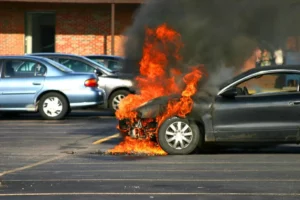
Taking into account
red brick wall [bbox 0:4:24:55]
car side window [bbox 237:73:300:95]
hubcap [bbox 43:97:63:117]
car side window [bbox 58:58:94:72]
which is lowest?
hubcap [bbox 43:97:63:117]

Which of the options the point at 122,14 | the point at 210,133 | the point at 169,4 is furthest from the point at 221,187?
the point at 122,14

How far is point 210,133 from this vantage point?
13.5 m

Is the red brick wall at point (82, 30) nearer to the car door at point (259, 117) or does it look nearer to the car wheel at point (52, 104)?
the car wheel at point (52, 104)

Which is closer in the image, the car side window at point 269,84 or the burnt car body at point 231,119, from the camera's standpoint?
the burnt car body at point 231,119

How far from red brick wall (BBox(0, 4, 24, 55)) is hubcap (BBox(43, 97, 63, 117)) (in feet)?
45.2

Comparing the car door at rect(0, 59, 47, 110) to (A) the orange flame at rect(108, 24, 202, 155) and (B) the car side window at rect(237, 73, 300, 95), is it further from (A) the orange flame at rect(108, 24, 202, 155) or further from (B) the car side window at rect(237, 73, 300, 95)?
(B) the car side window at rect(237, 73, 300, 95)

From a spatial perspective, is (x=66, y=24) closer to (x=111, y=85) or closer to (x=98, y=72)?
(x=98, y=72)

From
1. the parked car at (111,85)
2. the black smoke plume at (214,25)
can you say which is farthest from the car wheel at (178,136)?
the parked car at (111,85)

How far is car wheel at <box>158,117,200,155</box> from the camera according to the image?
13.5 metres

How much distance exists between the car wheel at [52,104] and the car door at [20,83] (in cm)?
26

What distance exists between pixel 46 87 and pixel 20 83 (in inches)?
24.0

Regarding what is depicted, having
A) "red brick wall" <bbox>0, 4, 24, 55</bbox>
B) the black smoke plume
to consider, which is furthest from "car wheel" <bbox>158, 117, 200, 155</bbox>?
"red brick wall" <bbox>0, 4, 24, 55</bbox>

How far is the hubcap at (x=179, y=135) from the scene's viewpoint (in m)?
13.5

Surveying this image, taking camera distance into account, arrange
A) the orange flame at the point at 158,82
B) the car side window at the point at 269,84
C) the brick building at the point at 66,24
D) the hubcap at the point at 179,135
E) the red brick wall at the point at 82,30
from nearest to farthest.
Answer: the hubcap at the point at 179,135 → the orange flame at the point at 158,82 → the car side window at the point at 269,84 → the brick building at the point at 66,24 → the red brick wall at the point at 82,30
